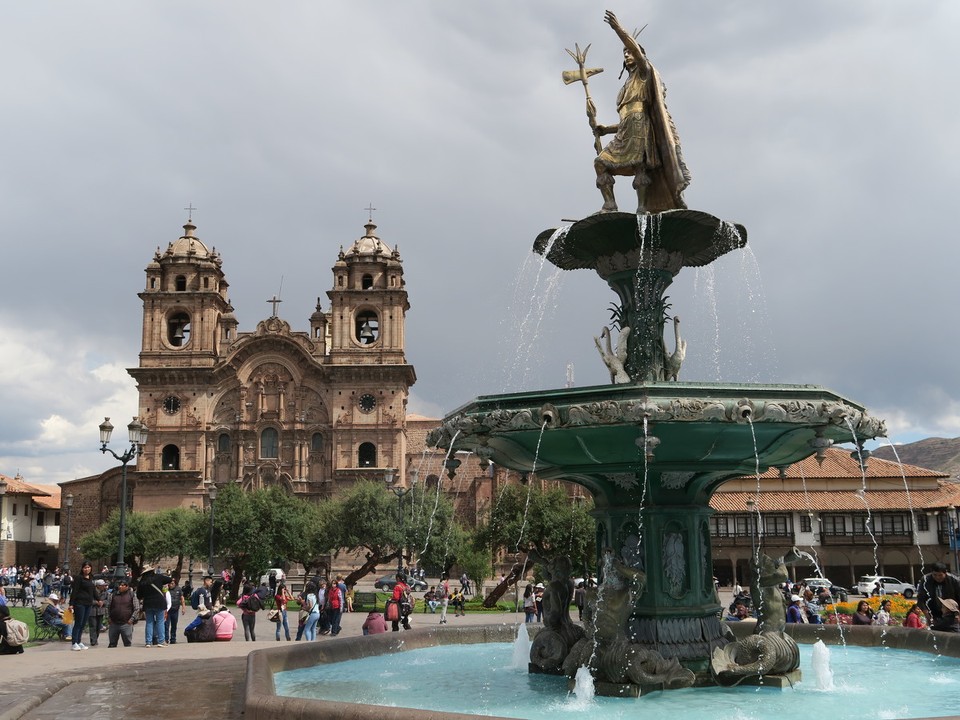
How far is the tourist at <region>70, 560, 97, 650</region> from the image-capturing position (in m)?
12.9

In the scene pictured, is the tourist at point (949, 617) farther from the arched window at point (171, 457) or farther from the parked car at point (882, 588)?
the arched window at point (171, 457)

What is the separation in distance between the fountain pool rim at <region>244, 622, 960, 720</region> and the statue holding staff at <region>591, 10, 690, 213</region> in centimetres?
469

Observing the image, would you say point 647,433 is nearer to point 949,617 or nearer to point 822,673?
point 822,673

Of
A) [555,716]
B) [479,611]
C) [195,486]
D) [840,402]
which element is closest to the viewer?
[555,716]

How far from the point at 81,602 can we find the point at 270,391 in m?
43.5

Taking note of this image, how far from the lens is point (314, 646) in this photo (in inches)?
341

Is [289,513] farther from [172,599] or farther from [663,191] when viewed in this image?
[663,191]

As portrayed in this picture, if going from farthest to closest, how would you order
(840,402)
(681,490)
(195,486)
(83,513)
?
1. (83,513)
2. (195,486)
3. (681,490)
4. (840,402)

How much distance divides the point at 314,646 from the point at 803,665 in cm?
441

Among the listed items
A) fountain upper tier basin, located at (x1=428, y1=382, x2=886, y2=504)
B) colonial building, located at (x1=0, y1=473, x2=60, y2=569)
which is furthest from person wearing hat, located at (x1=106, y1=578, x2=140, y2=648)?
colonial building, located at (x1=0, y1=473, x2=60, y2=569)

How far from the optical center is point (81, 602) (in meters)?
13.4

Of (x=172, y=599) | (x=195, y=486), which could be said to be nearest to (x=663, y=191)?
(x=172, y=599)

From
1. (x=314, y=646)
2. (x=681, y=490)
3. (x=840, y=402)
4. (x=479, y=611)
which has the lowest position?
(x=479, y=611)

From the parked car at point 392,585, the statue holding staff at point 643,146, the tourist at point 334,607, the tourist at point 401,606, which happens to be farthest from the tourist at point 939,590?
the parked car at point 392,585
